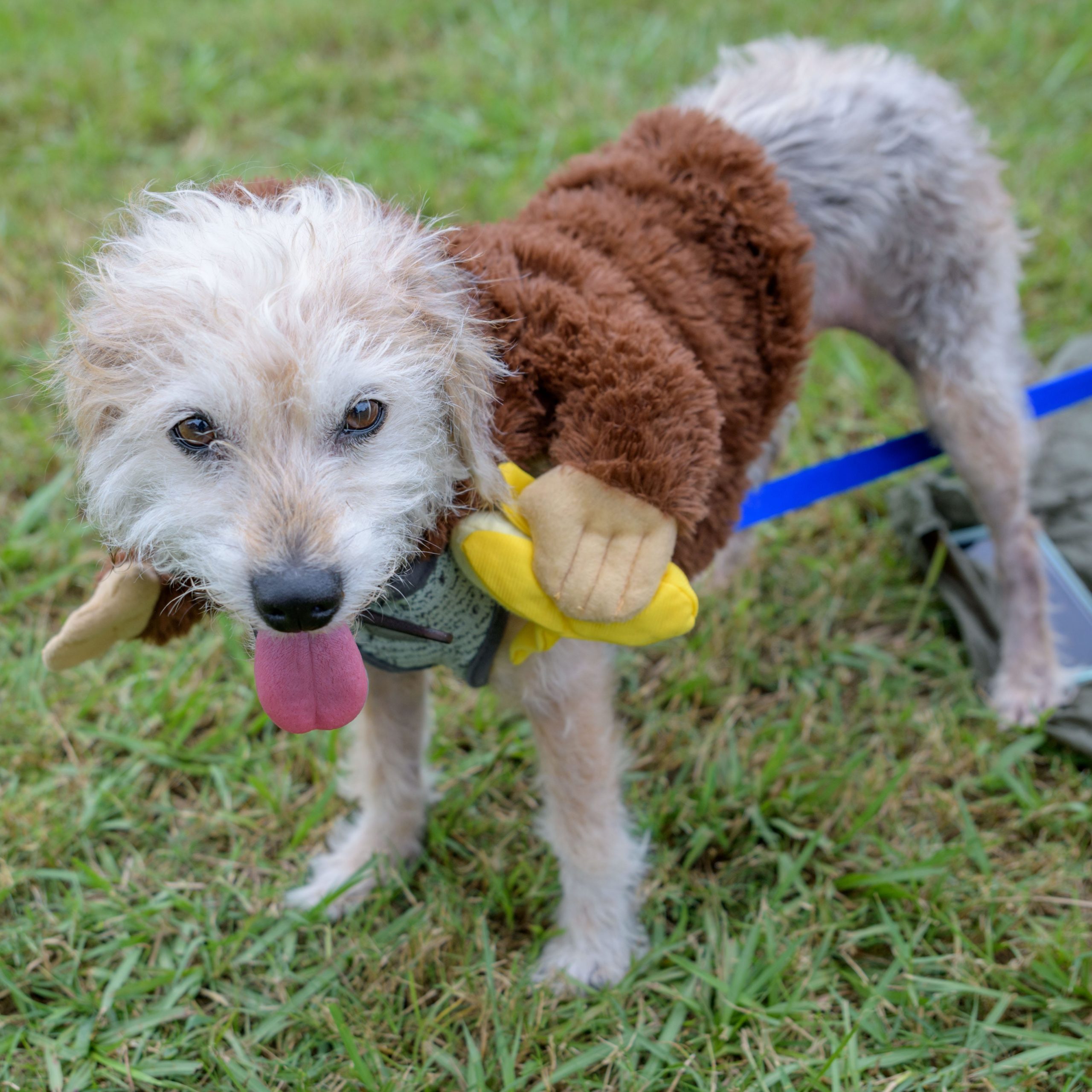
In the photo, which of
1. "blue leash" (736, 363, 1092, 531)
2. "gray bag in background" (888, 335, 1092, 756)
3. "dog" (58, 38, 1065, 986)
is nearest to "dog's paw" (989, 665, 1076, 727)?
"gray bag in background" (888, 335, 1092, 756)

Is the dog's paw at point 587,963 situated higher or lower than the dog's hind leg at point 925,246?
lower

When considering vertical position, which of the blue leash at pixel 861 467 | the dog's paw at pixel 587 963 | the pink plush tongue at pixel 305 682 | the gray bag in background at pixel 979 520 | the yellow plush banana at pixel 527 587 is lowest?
the dog's paw at pixel 587 963

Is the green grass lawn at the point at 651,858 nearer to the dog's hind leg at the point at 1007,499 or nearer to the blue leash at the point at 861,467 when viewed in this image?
the dog's hind leg at the point at 1007,499

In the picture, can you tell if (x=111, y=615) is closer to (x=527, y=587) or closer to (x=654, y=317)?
(x=527, y=587)

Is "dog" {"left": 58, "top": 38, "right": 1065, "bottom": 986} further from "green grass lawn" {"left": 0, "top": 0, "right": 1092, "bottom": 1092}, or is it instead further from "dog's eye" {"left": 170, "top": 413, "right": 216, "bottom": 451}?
"green grass lawn" {"left": 0, "top": 0, "right": 1092, "bottom": 1092}

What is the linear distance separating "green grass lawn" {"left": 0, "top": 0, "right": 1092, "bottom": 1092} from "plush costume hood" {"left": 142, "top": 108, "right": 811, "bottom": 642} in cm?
33

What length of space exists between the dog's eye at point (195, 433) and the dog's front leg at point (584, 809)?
2.81ft

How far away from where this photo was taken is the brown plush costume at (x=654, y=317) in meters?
1.81

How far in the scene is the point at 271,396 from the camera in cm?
155

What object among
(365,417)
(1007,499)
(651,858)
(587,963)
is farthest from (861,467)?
(365,417)

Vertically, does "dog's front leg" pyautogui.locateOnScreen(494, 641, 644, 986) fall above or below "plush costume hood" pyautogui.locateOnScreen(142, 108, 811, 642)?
below

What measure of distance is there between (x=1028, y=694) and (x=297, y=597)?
2.55 metres

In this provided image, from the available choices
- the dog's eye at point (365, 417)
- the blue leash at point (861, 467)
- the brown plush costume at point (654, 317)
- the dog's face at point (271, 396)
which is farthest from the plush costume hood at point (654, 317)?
the blue leash at point (861, 467)

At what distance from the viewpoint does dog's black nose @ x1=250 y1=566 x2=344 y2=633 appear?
1.53m
